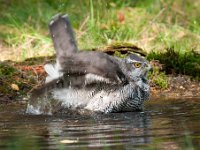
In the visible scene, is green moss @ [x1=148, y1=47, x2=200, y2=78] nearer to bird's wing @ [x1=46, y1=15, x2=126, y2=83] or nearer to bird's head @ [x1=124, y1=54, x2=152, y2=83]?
bird's head @ [x1=124, y1=54, x2=152, y2=83]

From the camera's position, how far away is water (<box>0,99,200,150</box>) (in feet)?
21.1

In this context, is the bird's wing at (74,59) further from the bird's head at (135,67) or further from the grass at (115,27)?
the grass at (115,27)

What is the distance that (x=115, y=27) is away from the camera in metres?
13.9

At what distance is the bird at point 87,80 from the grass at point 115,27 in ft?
7.95

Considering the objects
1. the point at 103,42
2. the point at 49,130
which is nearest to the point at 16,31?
the point at 103,42

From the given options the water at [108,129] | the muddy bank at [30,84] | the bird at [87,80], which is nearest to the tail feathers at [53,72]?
the bird at [87,80]

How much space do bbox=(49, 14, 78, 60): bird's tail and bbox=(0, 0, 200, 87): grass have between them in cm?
305


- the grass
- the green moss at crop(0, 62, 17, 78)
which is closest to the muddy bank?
the green moss at crop(0, 62, 17, 78)

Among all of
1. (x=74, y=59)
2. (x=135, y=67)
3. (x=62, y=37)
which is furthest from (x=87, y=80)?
(x=135, y=67)

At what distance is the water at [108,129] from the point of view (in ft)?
21.1

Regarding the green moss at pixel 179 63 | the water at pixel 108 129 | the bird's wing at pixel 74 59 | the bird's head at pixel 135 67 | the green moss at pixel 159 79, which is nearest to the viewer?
the water at pixel 108 129

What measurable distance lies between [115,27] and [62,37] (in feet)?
18.8

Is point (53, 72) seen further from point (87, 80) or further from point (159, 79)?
point (159, 79)

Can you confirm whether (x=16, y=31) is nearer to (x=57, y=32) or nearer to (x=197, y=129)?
(x=57, y=32)
